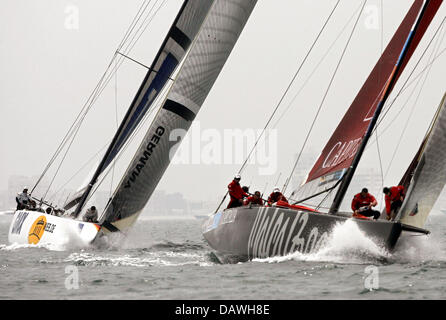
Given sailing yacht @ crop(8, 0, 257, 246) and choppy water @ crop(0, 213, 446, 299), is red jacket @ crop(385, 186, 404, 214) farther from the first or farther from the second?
sailing yacht @ crop(8, 0, 257, 246)

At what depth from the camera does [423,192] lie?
32.4 feet

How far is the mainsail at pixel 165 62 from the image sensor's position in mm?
13727

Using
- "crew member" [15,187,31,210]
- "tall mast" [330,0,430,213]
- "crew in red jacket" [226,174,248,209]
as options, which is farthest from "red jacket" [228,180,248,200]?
"crew member" [15,187,31,210]

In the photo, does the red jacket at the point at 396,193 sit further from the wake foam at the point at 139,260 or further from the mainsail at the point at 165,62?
the mainsail at the point at 165,62

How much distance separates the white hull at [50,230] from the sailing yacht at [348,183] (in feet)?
11.2

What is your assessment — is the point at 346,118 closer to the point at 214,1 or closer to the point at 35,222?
the point at 214,1

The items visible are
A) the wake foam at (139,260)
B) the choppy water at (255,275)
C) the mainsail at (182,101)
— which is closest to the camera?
the choppy water at (255,275)

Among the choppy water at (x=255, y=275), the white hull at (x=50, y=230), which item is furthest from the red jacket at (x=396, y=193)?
the white hull at (x=50, y=230)

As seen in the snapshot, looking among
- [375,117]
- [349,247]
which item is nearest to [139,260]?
[349,247]

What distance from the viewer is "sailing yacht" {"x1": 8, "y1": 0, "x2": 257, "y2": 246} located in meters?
13.0

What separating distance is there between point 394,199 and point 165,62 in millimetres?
6088

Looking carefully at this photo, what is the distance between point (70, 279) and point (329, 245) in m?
3.20
